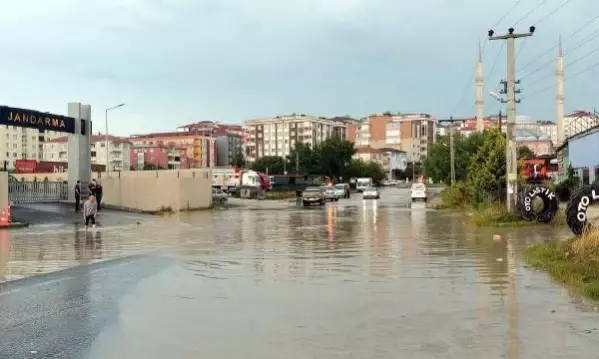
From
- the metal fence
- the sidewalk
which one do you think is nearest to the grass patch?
the sidewalk

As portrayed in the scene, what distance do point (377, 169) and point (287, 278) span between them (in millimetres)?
143565

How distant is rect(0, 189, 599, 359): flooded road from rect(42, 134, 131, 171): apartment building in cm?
15041

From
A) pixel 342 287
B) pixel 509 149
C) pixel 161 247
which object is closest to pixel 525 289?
pixel 342 287

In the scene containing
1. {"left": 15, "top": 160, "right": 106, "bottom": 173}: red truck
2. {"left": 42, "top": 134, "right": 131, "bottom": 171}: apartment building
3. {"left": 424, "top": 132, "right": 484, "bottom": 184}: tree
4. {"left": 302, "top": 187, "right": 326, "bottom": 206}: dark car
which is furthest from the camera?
{"left": 42, "top": 134, "right": 131, "bottom": 171}: apartment building

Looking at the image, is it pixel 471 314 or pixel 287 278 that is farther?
pixel 287 278

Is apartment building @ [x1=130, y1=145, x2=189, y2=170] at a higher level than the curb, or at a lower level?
higher

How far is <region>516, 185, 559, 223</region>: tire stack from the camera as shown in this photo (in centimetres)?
2514

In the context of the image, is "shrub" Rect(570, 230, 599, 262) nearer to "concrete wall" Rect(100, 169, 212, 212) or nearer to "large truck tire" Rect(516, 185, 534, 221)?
"large truck tire" Rect(516, 185, 534, 221)

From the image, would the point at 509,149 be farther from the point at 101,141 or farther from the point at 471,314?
the point at 101,141

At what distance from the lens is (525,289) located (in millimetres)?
10938

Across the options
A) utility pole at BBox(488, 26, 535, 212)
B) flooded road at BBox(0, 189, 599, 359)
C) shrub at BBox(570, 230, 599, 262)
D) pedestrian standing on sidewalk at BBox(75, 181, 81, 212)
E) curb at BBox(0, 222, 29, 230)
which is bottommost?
flooded road at BBox(0, 189, 599, 359)

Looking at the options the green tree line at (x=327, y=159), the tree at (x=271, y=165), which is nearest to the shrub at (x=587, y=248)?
the green tree line at (x=327, y=159)

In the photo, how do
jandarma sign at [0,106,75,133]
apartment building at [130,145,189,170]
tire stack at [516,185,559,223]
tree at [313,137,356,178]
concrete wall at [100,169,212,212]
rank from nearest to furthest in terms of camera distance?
tire stack at [516,185,559,223], jandarma sign at [0,106,75,133], concrete wall at [100,169,212,212], tree at [313,137,356,178], apartment building at [130,145,189,170]

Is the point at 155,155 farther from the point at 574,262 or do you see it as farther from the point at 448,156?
the point at 574,262
